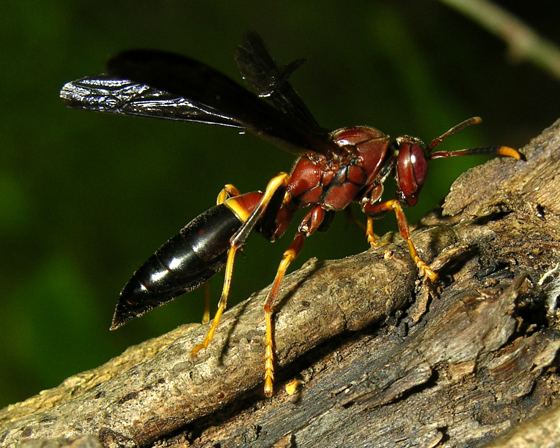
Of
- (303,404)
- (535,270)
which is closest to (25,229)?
(303,404)

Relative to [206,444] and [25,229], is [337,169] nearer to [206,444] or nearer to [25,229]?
[206,444]

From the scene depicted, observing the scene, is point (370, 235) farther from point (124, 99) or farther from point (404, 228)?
point (124, 99)

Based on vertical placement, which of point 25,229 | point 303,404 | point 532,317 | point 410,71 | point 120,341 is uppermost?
point 25,229

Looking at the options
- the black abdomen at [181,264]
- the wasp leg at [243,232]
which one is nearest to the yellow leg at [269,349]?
the wasp leg at [243,232]

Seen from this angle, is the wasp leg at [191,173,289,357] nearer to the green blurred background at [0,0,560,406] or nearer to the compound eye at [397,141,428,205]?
the compound eye at [397,141,428,205]

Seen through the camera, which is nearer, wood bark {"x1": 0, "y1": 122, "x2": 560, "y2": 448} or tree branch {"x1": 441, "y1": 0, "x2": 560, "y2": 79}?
wood bark {"x1": 0, "y1": 122, "x2": 560, "y2": 448}

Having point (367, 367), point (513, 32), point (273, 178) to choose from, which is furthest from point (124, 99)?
point (513, 32)

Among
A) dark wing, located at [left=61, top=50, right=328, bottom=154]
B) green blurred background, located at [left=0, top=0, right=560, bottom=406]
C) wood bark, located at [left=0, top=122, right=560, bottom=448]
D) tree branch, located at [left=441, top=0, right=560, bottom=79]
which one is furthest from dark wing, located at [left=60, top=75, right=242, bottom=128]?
tree branch, located at [left=441, top=0, right=560, bottom=79]
